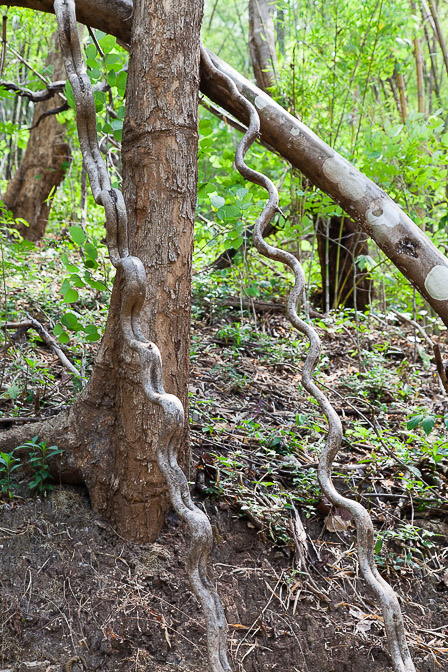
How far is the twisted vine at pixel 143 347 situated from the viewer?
1.24 metres

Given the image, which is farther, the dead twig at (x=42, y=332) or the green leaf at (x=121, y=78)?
the dead twig at (x=42, y=332)

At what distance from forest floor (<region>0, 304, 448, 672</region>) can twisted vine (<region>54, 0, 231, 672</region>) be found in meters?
0.74

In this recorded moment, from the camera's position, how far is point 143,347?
1.42 meters

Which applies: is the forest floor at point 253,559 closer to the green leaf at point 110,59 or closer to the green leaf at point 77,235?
the green leaf at point 77,235

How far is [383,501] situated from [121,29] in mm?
2263

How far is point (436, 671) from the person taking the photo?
6.74 ft

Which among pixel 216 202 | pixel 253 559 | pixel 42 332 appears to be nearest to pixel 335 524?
pixel 253 559

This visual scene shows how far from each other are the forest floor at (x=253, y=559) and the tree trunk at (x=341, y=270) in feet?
5.60

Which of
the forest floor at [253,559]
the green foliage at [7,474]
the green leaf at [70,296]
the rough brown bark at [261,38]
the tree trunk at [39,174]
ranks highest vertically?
the rough brown bark at [261,38]

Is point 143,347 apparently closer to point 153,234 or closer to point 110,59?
point 153,234

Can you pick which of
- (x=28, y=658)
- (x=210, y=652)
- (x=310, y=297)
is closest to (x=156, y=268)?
(x=210, y=652)

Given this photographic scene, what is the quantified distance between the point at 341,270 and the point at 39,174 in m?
3.41

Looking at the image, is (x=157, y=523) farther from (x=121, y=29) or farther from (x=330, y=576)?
(x=121, y=29)

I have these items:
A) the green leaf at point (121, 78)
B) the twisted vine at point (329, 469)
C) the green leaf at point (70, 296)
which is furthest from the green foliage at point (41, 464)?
the green leaf at point (121, 78)
